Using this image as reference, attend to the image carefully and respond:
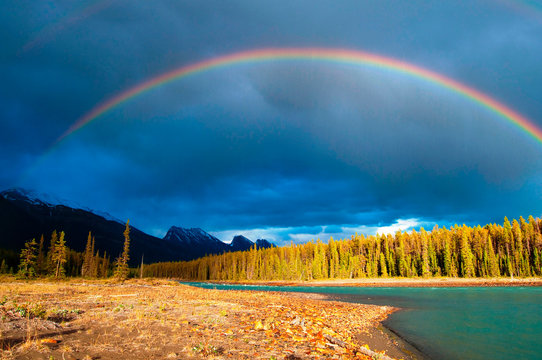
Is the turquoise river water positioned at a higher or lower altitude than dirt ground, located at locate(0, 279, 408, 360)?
lower

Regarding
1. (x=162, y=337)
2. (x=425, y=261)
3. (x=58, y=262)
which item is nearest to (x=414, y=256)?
(x=425, y=261)

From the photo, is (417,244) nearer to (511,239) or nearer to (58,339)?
(511,239)

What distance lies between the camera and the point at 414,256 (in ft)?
398

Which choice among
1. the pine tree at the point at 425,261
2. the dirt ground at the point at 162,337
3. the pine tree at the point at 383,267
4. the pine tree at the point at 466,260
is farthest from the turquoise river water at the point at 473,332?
the pine tree at the point at 383,267

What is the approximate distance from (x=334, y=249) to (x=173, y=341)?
438 feet

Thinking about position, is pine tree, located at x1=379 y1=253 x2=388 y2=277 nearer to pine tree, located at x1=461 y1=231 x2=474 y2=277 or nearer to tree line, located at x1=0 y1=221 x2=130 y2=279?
pine tree, located at x1=461 y1=231 x2=474 y2=277

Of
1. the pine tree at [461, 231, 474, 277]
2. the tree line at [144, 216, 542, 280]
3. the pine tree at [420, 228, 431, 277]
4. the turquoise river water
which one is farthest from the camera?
the pine tree at [420, 228, 431, 277]

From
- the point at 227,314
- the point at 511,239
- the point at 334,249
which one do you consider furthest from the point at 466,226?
the point at 227,314

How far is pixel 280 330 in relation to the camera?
52.0 feet

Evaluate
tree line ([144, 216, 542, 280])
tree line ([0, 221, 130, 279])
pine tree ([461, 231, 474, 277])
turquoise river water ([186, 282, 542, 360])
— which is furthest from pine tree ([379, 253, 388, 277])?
tree line ([0, 221, 130, 279])

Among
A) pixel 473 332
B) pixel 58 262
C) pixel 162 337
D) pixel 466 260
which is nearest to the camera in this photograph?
pixel 162 337

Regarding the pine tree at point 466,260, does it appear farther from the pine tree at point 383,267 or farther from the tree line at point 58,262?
the tree line at point 58,262

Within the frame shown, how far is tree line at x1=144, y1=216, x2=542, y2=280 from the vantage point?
99.6 meters

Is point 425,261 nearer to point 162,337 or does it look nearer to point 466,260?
point 466,260
